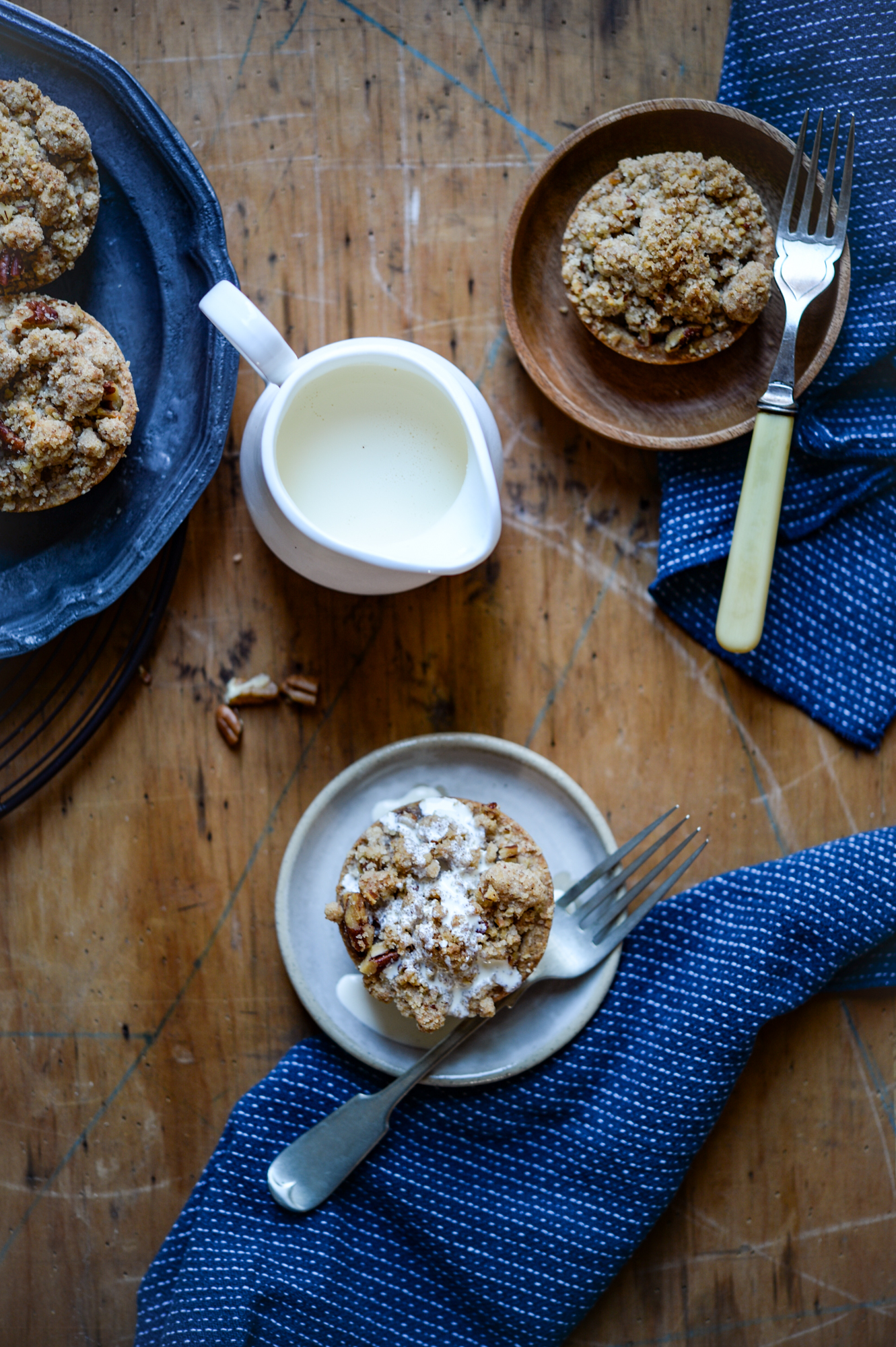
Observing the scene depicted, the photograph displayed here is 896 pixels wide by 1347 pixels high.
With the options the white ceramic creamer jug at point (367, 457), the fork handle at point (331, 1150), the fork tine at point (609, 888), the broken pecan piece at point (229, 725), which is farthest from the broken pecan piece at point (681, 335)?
the fork handle at point (331, 1150)

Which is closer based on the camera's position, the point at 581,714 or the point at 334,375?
the point at 334,375

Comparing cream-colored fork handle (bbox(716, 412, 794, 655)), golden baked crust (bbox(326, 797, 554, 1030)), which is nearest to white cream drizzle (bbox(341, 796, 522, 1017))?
golden baked crust (bbox(326, 797, 554, 1030))

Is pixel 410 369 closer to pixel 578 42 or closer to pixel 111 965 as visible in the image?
pixel 578 42

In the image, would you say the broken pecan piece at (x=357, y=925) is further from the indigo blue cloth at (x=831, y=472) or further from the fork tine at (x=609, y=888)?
the indigo blue cloth at (x=831, y=472)

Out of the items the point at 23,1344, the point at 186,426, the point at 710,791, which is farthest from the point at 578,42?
the point at 23,1344

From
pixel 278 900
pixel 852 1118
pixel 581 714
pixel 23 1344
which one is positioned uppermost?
pixel 581 714

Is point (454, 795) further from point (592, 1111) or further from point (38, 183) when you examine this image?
point (38, 183)

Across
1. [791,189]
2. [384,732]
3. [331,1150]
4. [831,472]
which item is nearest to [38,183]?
[384,732]
